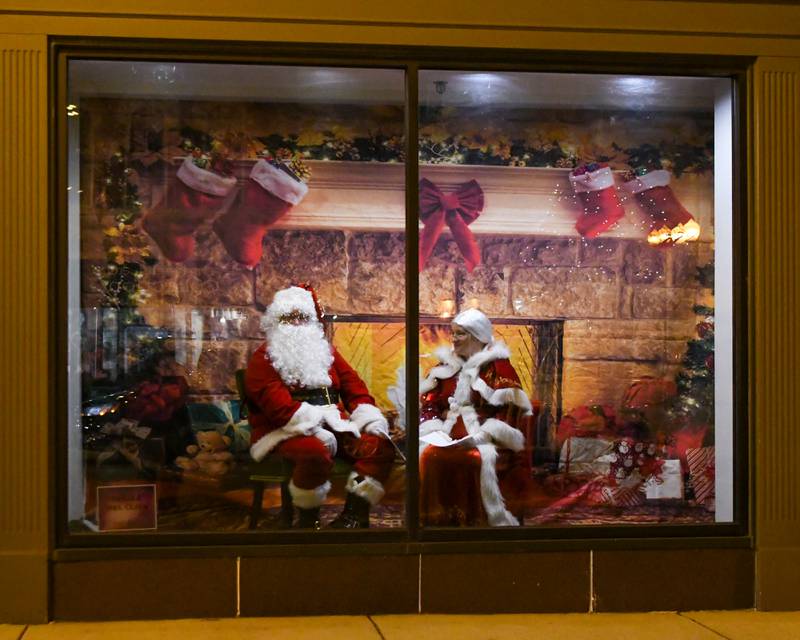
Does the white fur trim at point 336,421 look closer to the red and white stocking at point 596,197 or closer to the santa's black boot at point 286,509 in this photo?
the santa's black boot at point 286,509

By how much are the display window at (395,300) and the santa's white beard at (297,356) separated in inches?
0.5

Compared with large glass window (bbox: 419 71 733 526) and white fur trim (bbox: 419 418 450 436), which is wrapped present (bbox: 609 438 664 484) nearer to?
large glass window (bbox: 419 71 733 526)

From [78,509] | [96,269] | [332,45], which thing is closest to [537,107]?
[332,45]

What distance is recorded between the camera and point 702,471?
6707mm

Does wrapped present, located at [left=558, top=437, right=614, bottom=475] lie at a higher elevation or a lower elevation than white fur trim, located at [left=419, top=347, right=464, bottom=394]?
lower

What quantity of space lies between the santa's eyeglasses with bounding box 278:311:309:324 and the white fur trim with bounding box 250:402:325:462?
1.67 feet

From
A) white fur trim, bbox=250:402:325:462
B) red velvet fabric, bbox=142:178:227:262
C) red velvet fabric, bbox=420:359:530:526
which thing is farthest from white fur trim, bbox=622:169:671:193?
red velvet fabric, bbox=142:178:227:262

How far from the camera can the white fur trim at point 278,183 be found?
6680mm

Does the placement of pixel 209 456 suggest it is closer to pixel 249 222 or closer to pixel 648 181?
pixel 249 222

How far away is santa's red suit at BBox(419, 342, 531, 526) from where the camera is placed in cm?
647

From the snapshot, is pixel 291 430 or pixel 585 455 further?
pixel 585 455

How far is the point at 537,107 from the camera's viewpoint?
6785 millimetres

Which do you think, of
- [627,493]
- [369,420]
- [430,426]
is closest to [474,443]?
[430,426]

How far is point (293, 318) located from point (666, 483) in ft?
8.29
